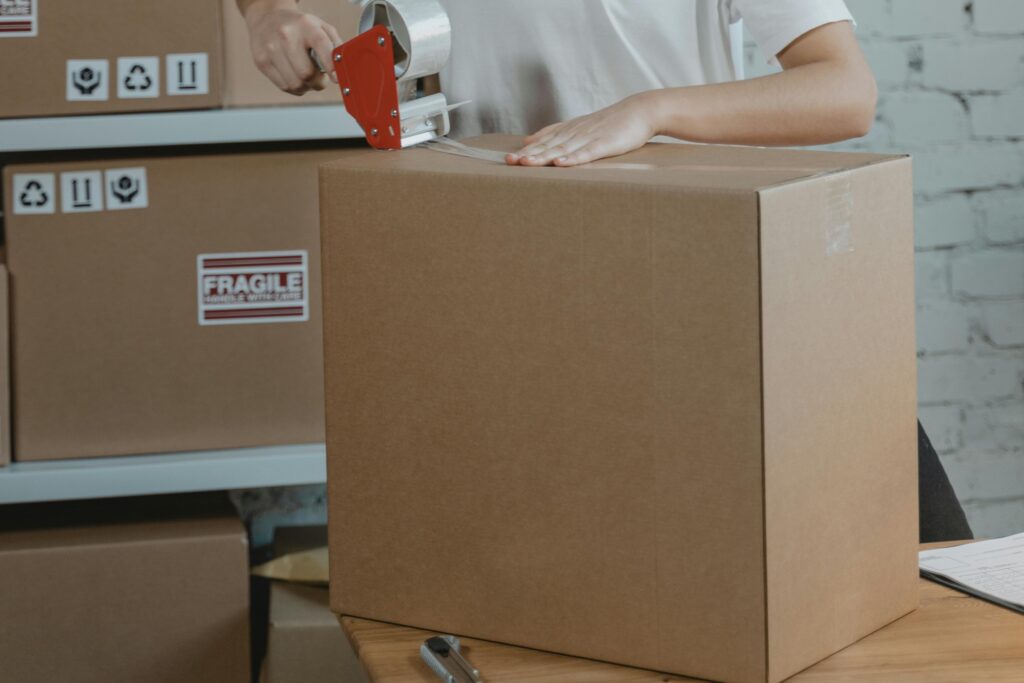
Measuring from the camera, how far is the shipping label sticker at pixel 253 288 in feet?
4.91

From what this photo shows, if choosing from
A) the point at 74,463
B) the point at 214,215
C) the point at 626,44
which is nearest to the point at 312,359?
the point at 214,215

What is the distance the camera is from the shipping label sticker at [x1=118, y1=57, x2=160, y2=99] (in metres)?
1.46

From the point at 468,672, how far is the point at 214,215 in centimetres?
92

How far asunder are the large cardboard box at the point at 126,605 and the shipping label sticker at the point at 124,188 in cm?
40

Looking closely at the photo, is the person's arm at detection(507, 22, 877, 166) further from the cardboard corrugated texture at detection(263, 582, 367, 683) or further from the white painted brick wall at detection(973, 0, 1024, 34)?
the white painted brick wall at detection(973, 0, 1024, 34)

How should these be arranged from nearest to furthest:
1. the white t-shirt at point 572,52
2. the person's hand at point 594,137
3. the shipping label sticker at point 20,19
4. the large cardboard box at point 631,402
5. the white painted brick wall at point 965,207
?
1. the large cardboard box at point 631,402
2. the person's hand at point 594,137
3. the white t-shirt at point 572,52
4. the shipping label sticker at point 20,19
5. the white painted brick wall at point 965,207

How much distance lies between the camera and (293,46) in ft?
3.16

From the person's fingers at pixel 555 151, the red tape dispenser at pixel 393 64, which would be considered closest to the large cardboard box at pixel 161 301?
the red tape dispenser at pixel 393 64

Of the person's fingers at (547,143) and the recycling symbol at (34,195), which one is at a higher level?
the recycling symbol at (34,195)

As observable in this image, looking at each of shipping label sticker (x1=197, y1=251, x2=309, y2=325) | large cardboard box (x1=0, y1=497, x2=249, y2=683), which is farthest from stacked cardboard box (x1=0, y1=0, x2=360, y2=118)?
large cardboard box (x1=0, y1=497, x2=249, y2=683)

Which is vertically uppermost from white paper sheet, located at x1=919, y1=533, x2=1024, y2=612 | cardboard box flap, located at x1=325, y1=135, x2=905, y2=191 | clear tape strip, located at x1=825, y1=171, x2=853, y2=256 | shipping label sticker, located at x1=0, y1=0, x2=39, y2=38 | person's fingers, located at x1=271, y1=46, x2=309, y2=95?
shipping label sticker, located at x1=0, y1=0, x2=39, y2=38

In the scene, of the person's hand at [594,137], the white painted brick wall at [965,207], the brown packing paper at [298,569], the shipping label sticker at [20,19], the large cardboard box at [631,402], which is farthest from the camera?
the white painted brick wall at [965,207]

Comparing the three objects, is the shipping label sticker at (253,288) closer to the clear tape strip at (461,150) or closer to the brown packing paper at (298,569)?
the brown packing paper at (298,569)

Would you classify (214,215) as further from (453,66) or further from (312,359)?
(453,66)
